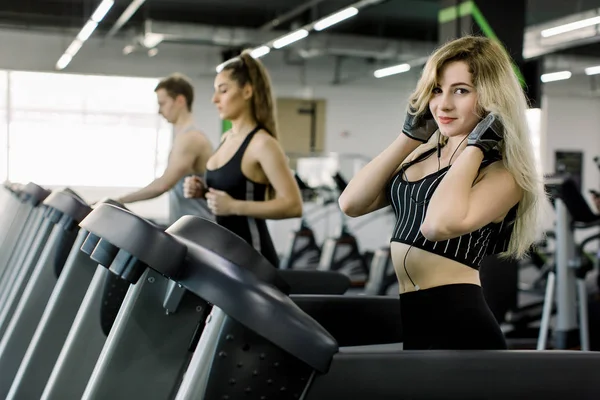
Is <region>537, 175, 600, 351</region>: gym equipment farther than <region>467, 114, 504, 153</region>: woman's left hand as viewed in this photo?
Yes

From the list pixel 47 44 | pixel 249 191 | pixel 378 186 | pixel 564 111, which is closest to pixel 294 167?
pixel 47 44

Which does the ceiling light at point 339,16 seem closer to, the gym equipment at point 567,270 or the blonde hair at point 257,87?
the gym equipment at point 567,270

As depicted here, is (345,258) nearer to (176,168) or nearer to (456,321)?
(176,168)

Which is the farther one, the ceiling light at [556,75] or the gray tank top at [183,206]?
the ceiling light at [556,75]

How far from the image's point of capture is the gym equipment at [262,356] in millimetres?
971

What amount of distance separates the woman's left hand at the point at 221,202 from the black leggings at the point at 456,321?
3.62 ft

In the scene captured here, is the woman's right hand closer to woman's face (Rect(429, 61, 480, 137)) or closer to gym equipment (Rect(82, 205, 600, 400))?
woman's face (Rect(429, 61, 480, 137))

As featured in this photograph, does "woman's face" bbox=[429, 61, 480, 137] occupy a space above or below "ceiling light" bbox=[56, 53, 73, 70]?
below

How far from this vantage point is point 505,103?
169 centimetres

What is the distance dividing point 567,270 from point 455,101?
134 inches

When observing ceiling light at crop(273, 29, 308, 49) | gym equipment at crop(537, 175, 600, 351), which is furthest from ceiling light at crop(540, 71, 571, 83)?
gym equipment at crop(537, 175, 600, 351)

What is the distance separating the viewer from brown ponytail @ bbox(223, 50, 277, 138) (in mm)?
2867

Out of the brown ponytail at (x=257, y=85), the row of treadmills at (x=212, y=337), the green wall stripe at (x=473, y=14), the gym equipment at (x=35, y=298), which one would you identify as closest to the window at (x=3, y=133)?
the green wall stripe at (x=473, y=14)

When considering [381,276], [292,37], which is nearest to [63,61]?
[292,37]
